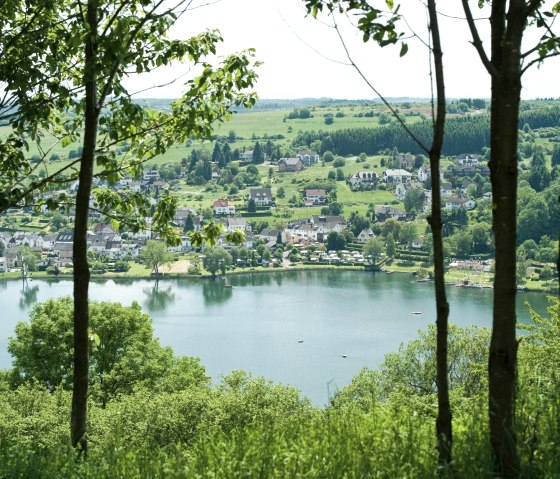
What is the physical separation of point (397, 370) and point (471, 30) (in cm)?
1522

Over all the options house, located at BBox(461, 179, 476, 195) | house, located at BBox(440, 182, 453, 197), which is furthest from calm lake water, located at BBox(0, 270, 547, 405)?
house, located at BBox(461, 179, 476, 195)

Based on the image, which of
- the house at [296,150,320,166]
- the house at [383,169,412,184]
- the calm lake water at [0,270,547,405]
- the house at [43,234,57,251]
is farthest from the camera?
the house at [296,150,320,166]

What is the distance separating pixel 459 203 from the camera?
8319cm

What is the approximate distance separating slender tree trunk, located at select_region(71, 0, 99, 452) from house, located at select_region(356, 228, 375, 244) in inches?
2878

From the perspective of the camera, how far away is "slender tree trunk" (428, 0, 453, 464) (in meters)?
2.55

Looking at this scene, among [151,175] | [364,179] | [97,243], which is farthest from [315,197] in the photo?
[97,243]

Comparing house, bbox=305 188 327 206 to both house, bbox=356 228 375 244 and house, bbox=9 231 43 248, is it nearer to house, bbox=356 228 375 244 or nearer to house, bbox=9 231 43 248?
house, bbox=356 228 375 244

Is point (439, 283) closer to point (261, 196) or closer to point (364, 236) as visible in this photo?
point (364, 236)

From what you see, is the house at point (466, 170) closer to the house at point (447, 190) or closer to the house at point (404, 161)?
the house at point (447, 190)

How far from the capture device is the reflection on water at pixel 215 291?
50.3 m

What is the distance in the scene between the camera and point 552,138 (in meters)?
99.0

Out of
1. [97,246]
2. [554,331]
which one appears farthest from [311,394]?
[97,246]

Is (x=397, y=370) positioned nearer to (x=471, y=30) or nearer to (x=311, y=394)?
(x=311, y=394)

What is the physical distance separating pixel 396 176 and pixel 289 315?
57.3m
